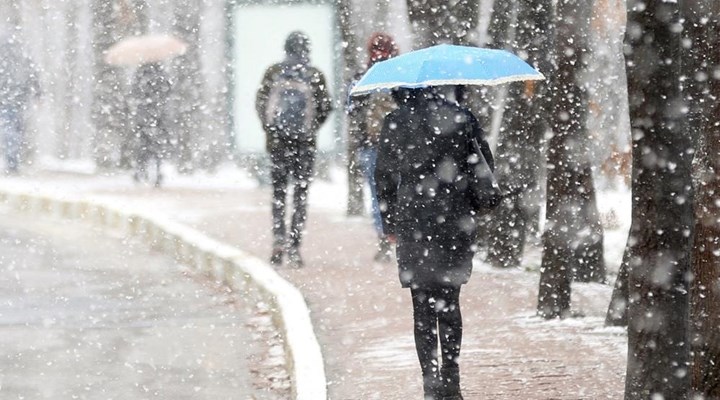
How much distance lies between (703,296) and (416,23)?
7572 millimetres

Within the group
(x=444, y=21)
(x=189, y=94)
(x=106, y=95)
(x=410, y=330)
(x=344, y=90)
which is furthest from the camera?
(x=189, y=94)

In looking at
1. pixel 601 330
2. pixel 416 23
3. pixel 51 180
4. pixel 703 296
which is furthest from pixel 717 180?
pixel 51 180

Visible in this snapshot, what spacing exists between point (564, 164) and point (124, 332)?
122 inches

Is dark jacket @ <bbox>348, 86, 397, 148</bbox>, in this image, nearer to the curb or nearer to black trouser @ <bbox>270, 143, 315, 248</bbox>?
black trouser @ <bbox>270, 143, 315, 248</bbox>

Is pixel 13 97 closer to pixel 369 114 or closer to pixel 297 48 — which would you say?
pixel 297 48

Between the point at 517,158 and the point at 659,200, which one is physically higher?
the point at 659,200

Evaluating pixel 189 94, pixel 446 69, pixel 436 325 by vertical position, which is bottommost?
pixel 189 94

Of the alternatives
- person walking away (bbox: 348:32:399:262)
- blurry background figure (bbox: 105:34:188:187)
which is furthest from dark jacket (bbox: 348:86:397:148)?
blurry background figure (bbox: 105:34:188:187)

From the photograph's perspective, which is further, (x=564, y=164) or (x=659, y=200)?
(x=564, y=164)

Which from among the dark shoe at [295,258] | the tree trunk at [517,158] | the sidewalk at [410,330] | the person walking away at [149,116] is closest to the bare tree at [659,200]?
the sidewalk at [410,330]

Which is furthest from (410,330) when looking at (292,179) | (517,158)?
(517,158)

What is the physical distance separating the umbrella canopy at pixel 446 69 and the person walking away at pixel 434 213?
225mm

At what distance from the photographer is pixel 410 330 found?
34.5 ft

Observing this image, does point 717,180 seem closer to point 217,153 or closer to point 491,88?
point 491,88
